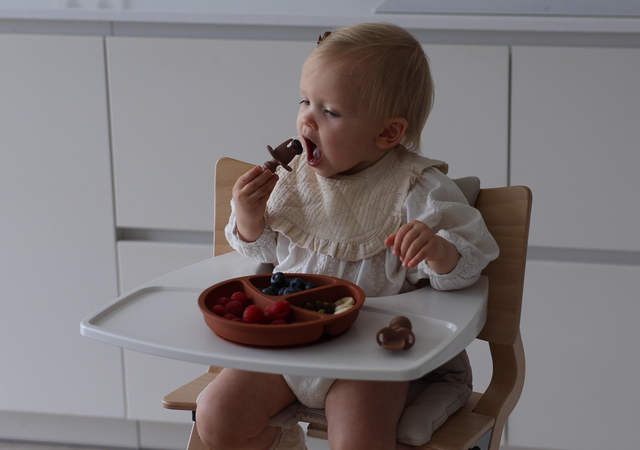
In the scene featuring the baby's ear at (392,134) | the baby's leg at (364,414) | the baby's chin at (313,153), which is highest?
the baby's ear at (392,134)

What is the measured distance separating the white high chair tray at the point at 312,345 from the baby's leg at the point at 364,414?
0.40 feet

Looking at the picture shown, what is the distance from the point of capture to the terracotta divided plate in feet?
2.29

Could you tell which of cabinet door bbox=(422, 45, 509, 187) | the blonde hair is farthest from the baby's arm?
cabinet door bbox=(422, 45, 509, 187)

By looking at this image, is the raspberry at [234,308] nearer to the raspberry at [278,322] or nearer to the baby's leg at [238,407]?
the raspberry at [278,322]

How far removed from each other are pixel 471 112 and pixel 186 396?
856mm

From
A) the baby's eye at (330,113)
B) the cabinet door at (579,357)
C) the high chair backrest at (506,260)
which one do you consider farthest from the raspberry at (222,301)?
the cabinet door at (579,357)

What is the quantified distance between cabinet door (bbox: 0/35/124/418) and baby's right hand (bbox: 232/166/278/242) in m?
0.78

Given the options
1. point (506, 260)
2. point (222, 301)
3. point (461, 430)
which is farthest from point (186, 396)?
point (506, 260)

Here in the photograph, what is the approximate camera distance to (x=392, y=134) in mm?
972

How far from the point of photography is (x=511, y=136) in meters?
1.50

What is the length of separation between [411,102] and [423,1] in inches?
28.0

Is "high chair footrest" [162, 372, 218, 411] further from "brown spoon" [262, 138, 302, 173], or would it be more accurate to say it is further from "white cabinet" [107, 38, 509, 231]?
"white cabinet" [107, 38, 509, 231]

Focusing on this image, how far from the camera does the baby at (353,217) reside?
882mm

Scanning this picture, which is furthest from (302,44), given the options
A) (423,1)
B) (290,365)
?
(290,365)
